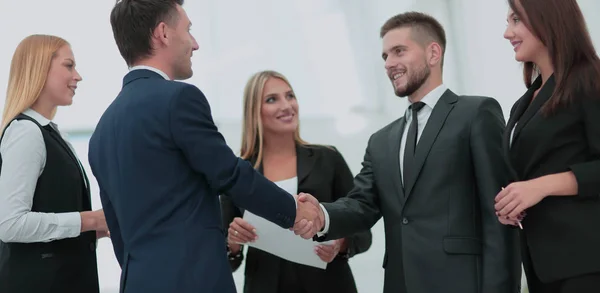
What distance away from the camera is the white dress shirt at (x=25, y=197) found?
2.25 m

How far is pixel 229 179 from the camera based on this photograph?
6.22 feet

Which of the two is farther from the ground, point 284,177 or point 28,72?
point 28,72

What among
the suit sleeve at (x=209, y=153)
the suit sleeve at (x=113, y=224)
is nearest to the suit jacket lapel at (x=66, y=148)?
the suit sleeve at (x=113, y=224)

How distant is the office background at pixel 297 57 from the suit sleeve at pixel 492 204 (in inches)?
87.4

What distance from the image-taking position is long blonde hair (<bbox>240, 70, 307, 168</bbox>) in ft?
10.00

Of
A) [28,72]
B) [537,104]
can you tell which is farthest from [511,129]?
[28,72]

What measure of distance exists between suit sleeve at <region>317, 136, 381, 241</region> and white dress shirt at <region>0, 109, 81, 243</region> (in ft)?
2.82

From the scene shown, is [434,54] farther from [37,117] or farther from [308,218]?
[37,117]

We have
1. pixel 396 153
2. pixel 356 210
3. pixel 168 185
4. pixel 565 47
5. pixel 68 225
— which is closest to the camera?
pixel 168 185

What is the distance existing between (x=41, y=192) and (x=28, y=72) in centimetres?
45

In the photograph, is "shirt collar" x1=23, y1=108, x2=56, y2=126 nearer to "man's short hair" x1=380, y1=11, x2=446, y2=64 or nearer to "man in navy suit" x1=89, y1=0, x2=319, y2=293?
"man in navy suit" x1=89, y1=0, x2=319, y2=293

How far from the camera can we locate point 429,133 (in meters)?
2.33

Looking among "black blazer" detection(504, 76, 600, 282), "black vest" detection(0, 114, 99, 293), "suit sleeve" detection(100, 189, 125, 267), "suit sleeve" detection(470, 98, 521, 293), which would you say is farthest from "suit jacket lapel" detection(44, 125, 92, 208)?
"black blazer" detection(504, 76, 600, 282)

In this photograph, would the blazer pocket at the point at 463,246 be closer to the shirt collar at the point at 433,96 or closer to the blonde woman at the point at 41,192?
the shirt collar at the point at 433,96
